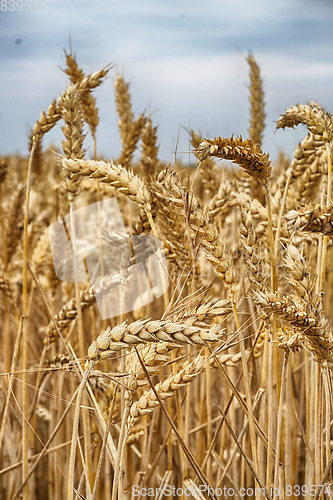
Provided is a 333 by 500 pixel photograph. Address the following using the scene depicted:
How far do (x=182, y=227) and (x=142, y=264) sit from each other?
17 cm

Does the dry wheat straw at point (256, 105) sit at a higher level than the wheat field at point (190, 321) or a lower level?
higher

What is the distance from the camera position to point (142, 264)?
3.09 ft

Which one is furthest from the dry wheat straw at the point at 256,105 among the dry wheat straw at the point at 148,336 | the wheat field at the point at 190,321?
the dry wheat straw at the point at 148,336

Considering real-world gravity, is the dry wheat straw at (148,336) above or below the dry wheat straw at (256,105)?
below

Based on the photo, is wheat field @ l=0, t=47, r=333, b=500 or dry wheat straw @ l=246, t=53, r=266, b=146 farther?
dry wheat straw @ l=246, t=53, r=266, b=146

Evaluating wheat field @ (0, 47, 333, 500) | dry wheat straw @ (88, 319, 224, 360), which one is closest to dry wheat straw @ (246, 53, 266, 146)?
wheat field @ (0, 47, 333, 500)

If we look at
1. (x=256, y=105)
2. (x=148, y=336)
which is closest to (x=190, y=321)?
(x=148, y=336)

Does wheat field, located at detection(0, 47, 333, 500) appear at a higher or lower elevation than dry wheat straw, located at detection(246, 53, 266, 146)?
lower

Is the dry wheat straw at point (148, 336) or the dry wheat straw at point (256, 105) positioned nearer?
the dry wheat straw at point (148, 336)

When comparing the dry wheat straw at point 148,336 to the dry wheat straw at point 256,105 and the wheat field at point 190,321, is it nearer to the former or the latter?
the wheat field at point 190,321

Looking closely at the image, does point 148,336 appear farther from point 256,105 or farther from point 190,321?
point 256,105

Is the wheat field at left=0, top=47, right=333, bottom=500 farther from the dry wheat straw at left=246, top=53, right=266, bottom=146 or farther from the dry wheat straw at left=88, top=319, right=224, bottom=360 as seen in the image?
the dry wheat straw at left=246, top=53, right=266, bottom=146

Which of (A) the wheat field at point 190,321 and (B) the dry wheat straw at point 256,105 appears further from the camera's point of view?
(B) the dry wheat straw at point 256,105

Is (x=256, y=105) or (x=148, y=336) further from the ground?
(x=256, y=105)
